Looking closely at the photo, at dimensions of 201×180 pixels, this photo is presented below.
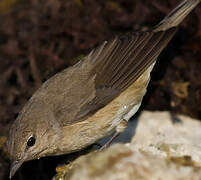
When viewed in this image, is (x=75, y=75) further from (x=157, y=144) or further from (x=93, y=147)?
(x=157, y=144)

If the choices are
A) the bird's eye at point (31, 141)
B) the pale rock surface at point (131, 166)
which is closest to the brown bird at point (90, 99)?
the bird's eye at point (31, 141)

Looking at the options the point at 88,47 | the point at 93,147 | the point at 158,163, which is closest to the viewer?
the point at 158,163

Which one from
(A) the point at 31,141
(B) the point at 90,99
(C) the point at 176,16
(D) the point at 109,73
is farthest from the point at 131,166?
(C) the point at 176,16

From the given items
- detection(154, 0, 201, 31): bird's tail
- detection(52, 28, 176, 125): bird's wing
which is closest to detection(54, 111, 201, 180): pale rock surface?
detection(52, 28, 176, 125): bird's wing

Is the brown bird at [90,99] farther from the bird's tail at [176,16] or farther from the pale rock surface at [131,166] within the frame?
the pale rock surface at [131,166]

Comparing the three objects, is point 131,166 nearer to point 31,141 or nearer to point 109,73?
point 31,141

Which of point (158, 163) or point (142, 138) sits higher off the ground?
point (158, 163)

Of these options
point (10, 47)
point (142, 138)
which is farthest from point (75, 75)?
point (10, 47)
